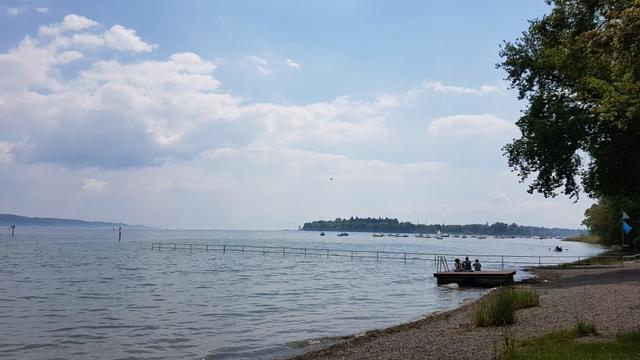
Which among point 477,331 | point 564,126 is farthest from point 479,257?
point 477,331

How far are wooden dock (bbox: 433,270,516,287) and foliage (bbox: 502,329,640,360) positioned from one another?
97.4 feet

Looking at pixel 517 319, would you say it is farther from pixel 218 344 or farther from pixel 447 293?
pixel 447 293

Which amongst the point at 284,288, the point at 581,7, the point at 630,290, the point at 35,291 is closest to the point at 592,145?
the point at 630,290

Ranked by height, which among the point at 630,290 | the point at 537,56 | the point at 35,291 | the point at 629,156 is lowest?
the point at 35,291

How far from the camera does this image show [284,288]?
44344mm

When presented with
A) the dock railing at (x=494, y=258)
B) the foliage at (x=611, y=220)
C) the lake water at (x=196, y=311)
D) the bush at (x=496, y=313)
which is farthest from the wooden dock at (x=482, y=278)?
the foliage at (x=611, y=220)

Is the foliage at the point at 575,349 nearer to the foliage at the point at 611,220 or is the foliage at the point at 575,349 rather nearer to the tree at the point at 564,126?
the tree at the point at 564,126

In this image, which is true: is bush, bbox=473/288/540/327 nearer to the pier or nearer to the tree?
the tree

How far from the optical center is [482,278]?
42094 mm

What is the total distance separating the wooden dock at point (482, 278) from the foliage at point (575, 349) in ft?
97.4

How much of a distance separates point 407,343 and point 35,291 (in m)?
34.7

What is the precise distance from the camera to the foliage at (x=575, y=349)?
10.2 meters

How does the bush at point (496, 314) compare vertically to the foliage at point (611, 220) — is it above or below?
below

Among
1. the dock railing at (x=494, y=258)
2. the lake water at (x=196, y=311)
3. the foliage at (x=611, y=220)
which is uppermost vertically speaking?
the foliage at (x=611, y=220)
